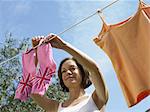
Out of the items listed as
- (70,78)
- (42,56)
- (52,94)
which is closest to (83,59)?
(70,78)

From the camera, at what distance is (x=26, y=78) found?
2529 millimetres

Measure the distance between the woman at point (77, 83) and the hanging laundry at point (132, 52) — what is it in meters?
0.21

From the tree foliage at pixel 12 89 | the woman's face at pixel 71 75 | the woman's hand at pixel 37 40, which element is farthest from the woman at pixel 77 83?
the tree foliage at pixel 12 89

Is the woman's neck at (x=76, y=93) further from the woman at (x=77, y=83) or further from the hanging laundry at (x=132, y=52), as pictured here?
the hanging laundry at (x=132, y=52)

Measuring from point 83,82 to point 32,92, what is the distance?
37 cm

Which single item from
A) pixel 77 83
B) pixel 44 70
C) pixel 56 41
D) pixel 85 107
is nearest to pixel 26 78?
pixel 44 70

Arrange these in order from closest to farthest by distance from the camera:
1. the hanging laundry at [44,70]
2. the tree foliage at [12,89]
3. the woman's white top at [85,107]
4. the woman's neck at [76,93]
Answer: the woman's white top at [85,107] < the woman's neck at [76,93] < the hanging laundry at [44,70] < the tree foliage at [12,89]

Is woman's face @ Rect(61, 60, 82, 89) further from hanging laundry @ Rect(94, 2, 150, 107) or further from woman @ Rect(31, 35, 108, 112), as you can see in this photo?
hanging laundry @ Rect(94, 2, 150, 107)

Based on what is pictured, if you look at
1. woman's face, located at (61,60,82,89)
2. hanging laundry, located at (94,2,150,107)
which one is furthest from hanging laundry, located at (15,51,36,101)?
hanging laundry, located at (94,2,150,107)

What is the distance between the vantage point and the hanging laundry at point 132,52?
2.21 m

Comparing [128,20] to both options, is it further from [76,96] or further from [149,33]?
[76,96]

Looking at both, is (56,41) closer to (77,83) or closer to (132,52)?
(77,83)

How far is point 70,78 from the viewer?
7.16 feet

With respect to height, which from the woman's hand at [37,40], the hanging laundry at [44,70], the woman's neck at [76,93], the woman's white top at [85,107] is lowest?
the woman's white top at [85,107]
